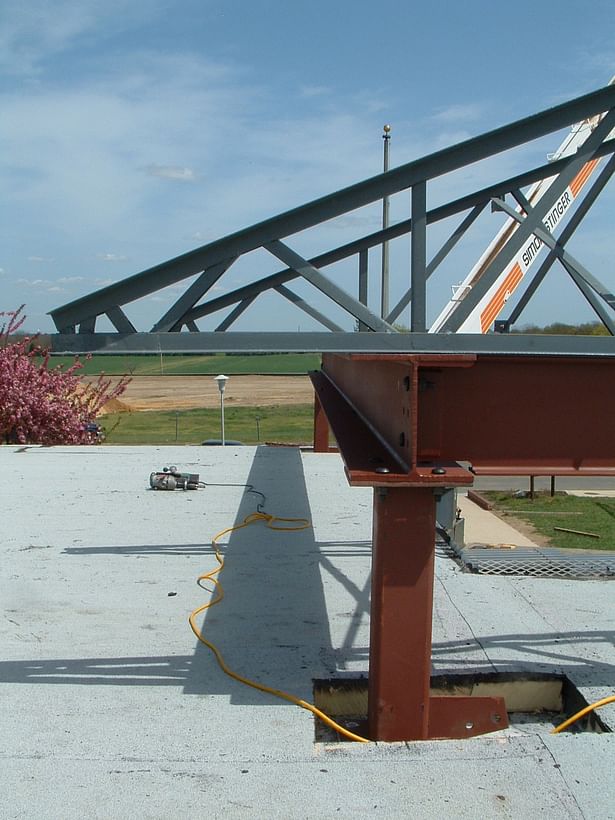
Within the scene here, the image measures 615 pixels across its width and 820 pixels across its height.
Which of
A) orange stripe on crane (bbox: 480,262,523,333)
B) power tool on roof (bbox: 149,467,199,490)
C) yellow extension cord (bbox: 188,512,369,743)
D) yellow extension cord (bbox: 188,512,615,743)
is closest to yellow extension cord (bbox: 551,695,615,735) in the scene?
yellow extension cord (bbox: 188,512,615,743)

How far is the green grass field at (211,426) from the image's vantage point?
2586 centimetres

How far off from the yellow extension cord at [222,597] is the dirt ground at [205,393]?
3216 cm

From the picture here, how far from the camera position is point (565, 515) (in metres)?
14.1

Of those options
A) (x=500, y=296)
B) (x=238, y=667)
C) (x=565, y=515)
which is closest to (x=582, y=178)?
(x=500, y=296)

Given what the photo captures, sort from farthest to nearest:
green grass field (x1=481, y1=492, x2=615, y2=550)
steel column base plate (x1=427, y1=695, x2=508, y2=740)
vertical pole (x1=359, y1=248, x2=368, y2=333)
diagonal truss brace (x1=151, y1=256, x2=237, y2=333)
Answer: green grass field (x1=481, y1=492, x2=615, y2=550), vertical pole (x1=359, y1=248, x2=368, y2=333), diagonal truss brace (x1=151, y1=256, x2=237, y2=333), steel column base plate (x1=427, y1=695, x2=508, y2=740)

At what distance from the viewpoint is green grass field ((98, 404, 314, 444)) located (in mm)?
25859

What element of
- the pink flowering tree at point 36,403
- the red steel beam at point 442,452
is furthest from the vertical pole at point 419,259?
the pink flowering tree at point 36,403

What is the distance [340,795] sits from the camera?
3258mm

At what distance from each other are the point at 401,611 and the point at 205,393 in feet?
178

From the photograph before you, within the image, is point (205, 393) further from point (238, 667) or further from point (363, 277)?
point (238, 667)

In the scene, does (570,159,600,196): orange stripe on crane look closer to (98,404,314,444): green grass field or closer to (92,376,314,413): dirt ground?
(98,404,314,444): green grass field

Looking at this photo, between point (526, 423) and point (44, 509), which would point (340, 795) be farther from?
point (44, 509)

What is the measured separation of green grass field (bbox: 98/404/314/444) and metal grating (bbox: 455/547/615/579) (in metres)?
16.3

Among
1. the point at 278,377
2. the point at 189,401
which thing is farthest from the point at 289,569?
the point at 278,377
